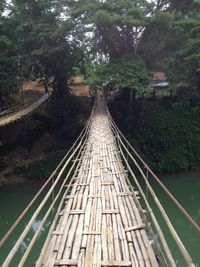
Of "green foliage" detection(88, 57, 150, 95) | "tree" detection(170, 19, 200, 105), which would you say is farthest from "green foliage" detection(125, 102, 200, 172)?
"green foliage" detection(88, 57, 150, 95)

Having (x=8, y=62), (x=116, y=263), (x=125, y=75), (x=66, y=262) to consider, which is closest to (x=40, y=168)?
(x=8, y=62)

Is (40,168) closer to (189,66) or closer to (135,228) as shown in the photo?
(189,66)

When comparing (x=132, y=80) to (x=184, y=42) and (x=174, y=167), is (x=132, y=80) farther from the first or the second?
(x=174, y=167)

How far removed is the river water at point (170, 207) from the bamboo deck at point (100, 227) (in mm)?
3262

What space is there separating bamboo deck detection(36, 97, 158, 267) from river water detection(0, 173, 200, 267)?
10.7 feet

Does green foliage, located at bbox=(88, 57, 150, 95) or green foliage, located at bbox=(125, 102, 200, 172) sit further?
green foliage, located at bbox=(125, 102, 200, 172)

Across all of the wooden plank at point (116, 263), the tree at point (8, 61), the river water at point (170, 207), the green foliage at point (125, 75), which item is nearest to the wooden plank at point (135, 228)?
the wooden plank at point (116, 263)

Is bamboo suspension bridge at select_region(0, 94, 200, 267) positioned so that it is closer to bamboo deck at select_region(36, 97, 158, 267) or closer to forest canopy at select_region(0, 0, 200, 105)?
bamboo deck at select_region(36, 97, 158, 267)

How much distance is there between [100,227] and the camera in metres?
4.53

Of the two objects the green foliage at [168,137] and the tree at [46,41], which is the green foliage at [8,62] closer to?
the tree at [46,41]

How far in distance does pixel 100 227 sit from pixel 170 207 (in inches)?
326

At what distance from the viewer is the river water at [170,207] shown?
9.52 meters

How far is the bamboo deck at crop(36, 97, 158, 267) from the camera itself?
373 cm

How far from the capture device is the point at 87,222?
465 centimetres
